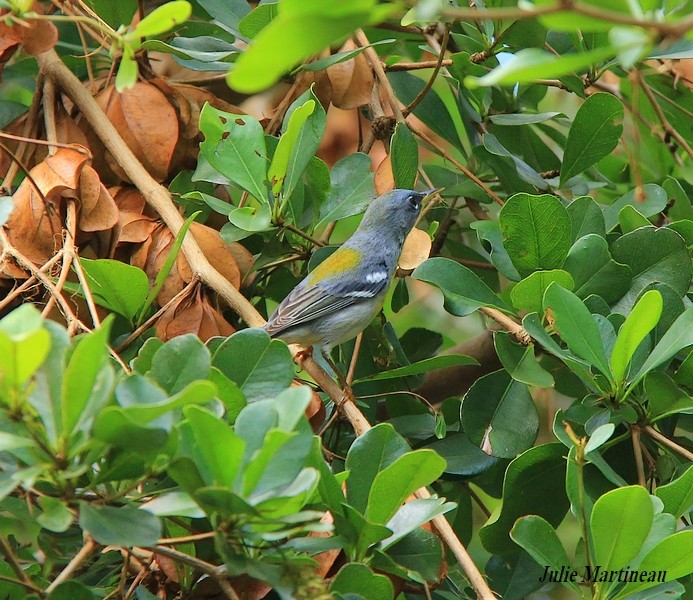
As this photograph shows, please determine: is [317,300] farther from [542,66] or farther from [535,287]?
[542,66]

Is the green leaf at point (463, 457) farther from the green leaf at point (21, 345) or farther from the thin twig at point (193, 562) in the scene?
the green leaf at point (21, 345)

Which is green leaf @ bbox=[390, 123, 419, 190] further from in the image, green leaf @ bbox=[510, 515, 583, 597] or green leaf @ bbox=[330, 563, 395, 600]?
green leaf @ bbox=[330, 563, 395, 600]

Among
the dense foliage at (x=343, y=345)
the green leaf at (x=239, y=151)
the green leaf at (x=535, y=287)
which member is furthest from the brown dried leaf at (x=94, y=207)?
the green leaf at (x=535, y=287)

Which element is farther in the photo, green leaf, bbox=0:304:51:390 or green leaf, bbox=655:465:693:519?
green leaf, bbox=655:465:693:519

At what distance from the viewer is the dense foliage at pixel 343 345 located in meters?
1.30

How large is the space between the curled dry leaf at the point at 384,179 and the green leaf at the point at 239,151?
18.7 inches

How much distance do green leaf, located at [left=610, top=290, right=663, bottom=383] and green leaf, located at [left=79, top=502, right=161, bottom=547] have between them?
3.67ft

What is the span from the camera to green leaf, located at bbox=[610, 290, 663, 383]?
5.96 feet

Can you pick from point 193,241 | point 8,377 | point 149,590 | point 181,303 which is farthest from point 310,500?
point 193,241

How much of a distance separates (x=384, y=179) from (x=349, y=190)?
6.0 inches

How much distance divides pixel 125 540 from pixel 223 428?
0.84ft

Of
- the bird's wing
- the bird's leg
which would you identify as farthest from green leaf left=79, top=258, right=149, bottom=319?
the bird's wing

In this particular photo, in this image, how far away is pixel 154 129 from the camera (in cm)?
262

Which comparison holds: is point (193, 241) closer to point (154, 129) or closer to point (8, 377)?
point (154, 129)
